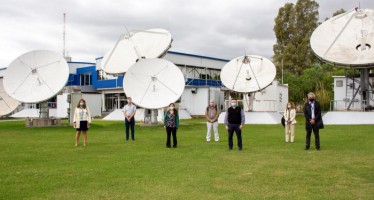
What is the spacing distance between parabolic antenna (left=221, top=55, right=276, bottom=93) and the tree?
113ft

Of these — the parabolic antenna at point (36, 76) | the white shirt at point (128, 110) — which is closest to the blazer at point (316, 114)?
the white shirt at point (128, 110)

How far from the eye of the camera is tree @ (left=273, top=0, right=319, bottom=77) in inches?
2881

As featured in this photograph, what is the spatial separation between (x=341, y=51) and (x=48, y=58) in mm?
23195

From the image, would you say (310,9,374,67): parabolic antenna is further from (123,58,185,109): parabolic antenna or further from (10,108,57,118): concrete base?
(10,108,57,118): concrete base

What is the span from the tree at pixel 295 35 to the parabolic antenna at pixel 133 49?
38.5 m

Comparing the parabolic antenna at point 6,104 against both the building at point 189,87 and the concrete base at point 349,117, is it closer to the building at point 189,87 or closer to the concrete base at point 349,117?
the building at point 189,87

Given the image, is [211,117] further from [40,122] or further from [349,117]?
[40,122]

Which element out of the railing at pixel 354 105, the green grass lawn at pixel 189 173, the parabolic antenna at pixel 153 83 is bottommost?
the green grass lawn at pixel 189 173

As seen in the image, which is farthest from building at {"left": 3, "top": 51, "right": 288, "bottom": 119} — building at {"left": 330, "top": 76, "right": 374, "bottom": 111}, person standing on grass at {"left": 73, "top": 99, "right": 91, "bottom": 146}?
person standing on grass at {"left": 73, "top": 99, "right": 91, "bottom": 146}

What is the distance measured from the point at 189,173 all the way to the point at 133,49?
94.7 feet

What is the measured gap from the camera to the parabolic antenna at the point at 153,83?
30.7 metres

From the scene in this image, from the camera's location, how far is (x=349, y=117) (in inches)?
1315

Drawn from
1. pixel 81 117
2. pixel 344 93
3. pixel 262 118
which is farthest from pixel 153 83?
pixel 344 93

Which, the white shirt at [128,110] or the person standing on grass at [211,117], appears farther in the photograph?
the white shirt at [128,110]
